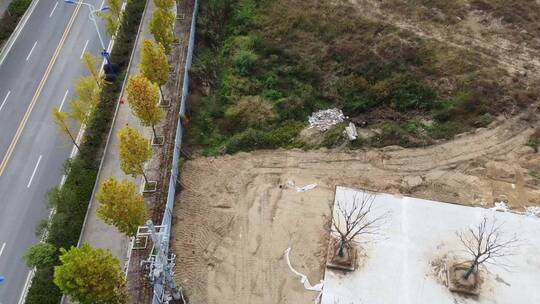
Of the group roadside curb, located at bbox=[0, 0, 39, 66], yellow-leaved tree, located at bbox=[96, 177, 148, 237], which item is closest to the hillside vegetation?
yellow-leaved tree, located at bbox=[96, 177, 148, 237]

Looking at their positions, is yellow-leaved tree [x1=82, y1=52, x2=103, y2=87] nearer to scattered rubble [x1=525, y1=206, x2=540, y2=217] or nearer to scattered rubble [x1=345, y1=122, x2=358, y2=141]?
scattered rubble [x1=345, y1=122, x2=358, y2=141]

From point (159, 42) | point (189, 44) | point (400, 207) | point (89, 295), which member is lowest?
point (89, 295)

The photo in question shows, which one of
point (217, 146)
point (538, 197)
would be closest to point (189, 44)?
point (217, 146)

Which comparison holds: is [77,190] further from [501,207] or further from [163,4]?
[501,207]

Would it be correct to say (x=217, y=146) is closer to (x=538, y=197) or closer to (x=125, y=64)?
(x=125, y=64)

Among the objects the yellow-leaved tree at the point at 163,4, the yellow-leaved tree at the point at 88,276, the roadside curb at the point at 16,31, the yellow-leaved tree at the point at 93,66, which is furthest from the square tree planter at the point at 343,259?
the roadside curb at the point at 16,31

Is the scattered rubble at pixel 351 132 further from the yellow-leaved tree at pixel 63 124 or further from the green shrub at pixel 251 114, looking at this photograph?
the yellow-leaved tree at pixel 63 124
